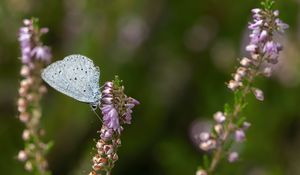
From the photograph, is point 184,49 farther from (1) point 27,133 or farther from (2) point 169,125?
(1) point 27,133

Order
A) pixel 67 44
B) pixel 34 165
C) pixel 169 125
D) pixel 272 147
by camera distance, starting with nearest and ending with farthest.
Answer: pixel 34 165, pixel 272 147, pixel 169 125, pixel 67 44

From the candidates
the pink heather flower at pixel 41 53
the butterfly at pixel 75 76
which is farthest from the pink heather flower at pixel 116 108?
the pink heather flower at pixel 41 53

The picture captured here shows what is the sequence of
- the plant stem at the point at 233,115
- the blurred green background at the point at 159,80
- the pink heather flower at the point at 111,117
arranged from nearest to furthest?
the pink heather flower at the point at 111,117 → the plant stem at the point at 233,115 → the blurred green background at the point at 159,80

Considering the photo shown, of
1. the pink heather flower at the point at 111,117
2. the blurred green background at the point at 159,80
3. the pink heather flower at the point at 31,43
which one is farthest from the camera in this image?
the blurred green background at the point at 159,80

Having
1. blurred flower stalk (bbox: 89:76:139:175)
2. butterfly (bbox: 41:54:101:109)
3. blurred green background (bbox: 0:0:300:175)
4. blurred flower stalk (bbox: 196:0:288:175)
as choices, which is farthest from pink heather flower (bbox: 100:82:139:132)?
blurred green background (bbox: 0:0:300:175)

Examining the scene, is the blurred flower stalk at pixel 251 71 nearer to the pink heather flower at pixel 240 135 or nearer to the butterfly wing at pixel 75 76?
the pink heather flower at pixel 240 135

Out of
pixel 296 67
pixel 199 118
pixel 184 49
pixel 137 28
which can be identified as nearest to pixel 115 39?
pixel 137 28

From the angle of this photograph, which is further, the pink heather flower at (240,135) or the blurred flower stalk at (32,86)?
the blurred flower stalk at (32,86)
